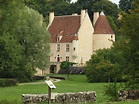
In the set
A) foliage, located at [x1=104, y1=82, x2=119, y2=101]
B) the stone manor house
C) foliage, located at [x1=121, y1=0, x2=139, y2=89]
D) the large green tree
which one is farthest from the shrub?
the stone manor house

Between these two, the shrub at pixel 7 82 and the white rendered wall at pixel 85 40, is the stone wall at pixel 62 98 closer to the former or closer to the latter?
the shrub at pixel 7 82

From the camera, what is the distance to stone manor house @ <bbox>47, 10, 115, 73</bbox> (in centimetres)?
7575

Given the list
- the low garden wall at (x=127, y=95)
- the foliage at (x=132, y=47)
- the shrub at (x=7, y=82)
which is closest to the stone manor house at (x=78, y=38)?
the shrub at (x=7, y=82)

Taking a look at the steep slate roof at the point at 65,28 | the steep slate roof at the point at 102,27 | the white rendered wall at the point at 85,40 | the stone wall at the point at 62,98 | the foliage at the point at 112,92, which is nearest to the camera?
the stone wall at the point at 62,98

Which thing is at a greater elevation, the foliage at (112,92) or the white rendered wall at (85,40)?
the white rendered wall at (85,40)

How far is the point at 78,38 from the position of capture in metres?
75.6

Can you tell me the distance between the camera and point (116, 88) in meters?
20.3

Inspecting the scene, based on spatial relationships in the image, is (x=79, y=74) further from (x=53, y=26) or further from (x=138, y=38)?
(x=138, y=38)

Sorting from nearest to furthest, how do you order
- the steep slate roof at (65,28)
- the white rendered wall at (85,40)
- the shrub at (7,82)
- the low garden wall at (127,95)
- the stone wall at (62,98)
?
the stone wall at (62,98)
the low garden wall at (127,95)
the shrub at (7,82)
the white rendered wall at (85,40)
the steep slate roof at (65,28)

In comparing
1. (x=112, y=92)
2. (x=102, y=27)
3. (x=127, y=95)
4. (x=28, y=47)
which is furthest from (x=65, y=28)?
(x=127, y=95)

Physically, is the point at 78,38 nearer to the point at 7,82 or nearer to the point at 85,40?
the point at 85,40

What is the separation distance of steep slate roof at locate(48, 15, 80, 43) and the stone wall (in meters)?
56.9

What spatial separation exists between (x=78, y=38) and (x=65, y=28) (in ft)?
12.3

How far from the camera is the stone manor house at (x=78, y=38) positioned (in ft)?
249
